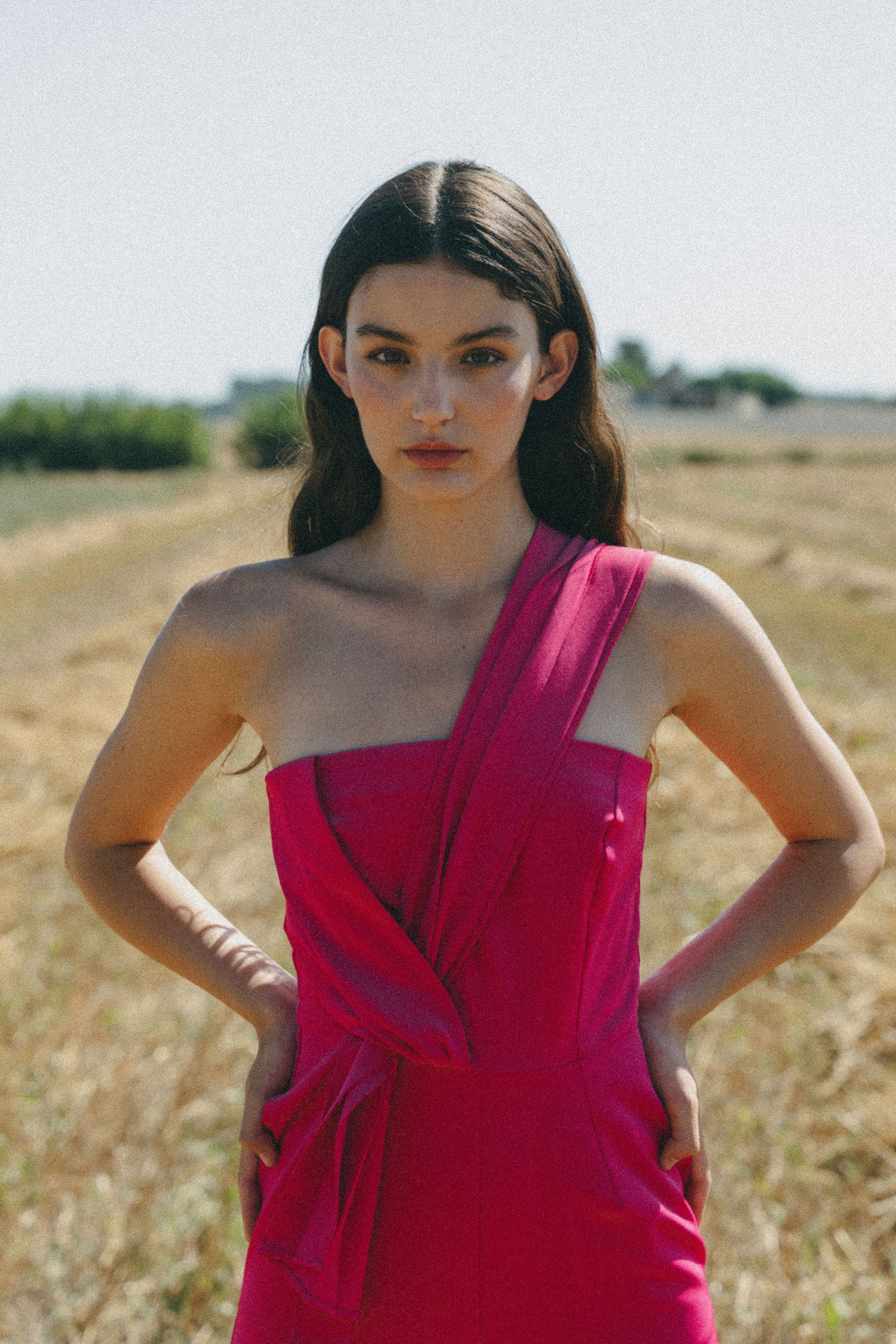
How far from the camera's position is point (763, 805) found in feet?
5.65

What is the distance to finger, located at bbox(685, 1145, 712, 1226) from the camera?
1666mm

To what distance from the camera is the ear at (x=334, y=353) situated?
5.95 feet

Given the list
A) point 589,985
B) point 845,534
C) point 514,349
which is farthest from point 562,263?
point 845,534

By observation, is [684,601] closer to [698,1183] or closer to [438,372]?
[438,372]

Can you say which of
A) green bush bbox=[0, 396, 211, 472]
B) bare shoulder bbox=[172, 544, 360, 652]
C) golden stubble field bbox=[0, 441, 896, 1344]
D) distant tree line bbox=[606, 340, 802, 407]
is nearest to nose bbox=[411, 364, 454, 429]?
bare shoulder bbox=[172, 544, 360, 652]

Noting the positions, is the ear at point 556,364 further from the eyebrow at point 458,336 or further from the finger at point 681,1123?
the finger at point 681,1123

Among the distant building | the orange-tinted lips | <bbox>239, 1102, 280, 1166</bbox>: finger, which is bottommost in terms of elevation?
the distant building

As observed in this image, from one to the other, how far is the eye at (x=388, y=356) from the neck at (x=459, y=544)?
0.22 m

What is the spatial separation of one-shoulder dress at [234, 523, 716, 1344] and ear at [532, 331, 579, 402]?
43 centimetres

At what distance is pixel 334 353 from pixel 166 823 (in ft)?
2.55

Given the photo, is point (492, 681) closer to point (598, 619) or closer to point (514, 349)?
point (598, 619)

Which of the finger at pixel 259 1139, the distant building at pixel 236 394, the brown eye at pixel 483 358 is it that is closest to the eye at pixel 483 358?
the brown eye at pixel 483 358

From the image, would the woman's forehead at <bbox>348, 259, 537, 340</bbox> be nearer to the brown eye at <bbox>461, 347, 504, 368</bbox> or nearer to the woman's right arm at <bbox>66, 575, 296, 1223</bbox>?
the brown eye at <bbox>461, 347, 504, 368</bbox>

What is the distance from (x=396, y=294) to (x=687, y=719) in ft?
2.45
